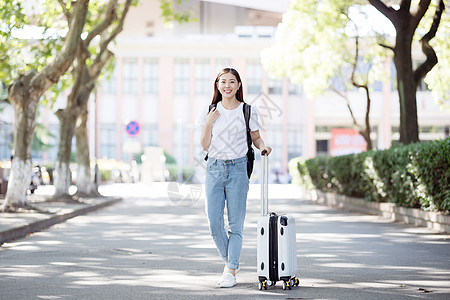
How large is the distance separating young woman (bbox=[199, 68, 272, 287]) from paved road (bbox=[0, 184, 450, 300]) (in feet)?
1.34

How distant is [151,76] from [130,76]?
1.66 metres

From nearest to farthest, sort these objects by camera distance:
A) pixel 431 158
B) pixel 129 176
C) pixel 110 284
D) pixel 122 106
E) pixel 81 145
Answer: pixel 110 284 < pixel 431 158 < pixel 81 145 < pixel 129 176 < pixel 122 106

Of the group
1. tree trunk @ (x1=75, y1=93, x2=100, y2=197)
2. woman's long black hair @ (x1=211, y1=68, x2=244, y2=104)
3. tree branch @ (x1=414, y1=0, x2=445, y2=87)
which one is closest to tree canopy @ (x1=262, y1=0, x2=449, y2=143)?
tree branch @ (x1=414, y1=0, x2=445, y2=87)

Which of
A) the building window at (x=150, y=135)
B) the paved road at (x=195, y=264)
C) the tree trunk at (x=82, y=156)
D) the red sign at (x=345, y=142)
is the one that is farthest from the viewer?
the building window at (x=150, y=135)

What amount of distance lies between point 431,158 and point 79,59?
35.8 feet

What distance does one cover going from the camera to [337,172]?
22.1 metres

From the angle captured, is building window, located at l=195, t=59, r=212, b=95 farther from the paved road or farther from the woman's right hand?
the woman's right hand

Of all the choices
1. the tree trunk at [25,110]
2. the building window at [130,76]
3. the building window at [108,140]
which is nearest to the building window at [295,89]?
the building window at [130,76]

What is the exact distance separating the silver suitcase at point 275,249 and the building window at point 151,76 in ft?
174

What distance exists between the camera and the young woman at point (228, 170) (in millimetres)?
6441

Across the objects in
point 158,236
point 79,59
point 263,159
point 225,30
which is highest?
point 225,30

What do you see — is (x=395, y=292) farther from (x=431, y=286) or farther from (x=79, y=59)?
(x=79, y=59)

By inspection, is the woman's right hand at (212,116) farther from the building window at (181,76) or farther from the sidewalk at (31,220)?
the building window at (181,76)

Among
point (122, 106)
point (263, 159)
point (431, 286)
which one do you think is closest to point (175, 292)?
point (263, 159)
